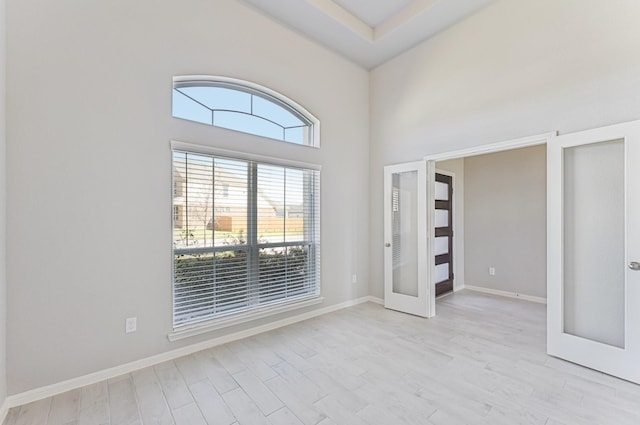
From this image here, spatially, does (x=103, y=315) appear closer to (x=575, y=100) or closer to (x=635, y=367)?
(x=635, y=367)

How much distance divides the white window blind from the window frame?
0.02 metres

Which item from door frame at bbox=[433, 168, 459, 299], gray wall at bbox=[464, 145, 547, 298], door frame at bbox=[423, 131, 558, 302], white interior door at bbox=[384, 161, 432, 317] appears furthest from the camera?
door frame at bbox=[433, 168, 459, 299]

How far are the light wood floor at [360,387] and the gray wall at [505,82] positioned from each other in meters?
1.69

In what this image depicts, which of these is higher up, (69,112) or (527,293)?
(69,112)

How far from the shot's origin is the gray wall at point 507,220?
455cm

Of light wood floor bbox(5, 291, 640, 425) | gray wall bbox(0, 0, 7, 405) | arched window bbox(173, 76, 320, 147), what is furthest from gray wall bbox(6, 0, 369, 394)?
light wood floor bbox(5, 291, 640, 425)

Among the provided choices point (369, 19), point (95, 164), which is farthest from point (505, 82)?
point (95, 164)

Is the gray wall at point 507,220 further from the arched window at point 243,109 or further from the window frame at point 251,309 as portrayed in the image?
the arched window at point 243,109

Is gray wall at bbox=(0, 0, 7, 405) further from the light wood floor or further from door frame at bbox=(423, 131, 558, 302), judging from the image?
door frame at bbox=(423, 131, 558, 302)

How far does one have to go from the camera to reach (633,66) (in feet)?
7.73

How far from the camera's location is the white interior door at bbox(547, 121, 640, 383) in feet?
7.52

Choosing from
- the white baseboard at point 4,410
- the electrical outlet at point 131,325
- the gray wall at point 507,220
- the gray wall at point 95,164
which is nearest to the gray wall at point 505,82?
the gray wall at point 507,220

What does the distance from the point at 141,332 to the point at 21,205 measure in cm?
134

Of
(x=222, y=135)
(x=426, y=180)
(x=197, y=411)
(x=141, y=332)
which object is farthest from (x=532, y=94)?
(x=141, y=332)
